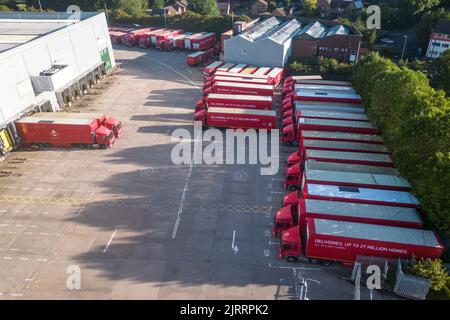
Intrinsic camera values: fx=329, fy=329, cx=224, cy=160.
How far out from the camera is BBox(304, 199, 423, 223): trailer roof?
2728 centimetres

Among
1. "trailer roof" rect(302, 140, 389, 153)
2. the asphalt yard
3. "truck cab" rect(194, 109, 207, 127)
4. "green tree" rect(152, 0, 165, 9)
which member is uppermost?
"green tree" rect(152, 0, 165, 9)

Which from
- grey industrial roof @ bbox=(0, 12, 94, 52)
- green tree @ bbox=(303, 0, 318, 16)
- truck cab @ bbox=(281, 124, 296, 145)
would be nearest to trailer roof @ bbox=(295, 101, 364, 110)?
truck cab @ bbox=(281, 124, 296, 145)

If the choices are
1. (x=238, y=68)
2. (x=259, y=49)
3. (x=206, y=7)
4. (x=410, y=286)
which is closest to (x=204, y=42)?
(x=259, y=49)

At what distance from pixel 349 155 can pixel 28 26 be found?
6267cm

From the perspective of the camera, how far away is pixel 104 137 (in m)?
43.0

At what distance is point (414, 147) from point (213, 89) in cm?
3418

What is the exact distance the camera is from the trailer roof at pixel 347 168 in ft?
111

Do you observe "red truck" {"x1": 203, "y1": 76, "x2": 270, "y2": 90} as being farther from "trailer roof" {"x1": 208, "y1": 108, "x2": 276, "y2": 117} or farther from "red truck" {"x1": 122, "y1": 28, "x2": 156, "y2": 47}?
"red truck" {"x1": 122, "y1": 28, "x2": 156, "y2": 47}

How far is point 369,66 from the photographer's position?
49688 millimetres

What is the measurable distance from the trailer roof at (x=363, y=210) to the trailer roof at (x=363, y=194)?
0.81 metres

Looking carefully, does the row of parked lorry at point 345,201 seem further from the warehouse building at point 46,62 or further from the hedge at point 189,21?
the hedge at point 189,21

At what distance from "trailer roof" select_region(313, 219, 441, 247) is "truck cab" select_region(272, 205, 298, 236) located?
300 centimetres

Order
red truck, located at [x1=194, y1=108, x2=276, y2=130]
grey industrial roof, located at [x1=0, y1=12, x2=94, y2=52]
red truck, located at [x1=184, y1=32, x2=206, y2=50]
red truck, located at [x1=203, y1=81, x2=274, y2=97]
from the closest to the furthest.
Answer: red truck, located at [x1=194, y1=108, x2=276, y2=130], grey industrial roof, located at [x1=0, y1=12, x2=94, y2=52], red truck, located at [x1=203, y1=81, x2=274, y2=97], red truck, located at [x1=184, y1=32, x2=206, y2=50]
